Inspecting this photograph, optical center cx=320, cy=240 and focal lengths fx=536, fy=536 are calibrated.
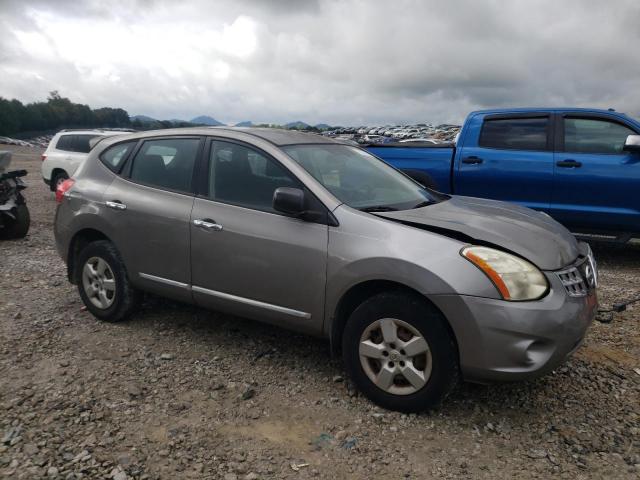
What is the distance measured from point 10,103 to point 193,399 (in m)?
78.6

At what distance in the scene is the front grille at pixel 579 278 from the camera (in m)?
2.89

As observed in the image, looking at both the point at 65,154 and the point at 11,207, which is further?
the point at 65,154

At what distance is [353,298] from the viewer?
3.19 m

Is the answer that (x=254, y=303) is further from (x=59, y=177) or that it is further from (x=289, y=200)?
(x=59, y=177)

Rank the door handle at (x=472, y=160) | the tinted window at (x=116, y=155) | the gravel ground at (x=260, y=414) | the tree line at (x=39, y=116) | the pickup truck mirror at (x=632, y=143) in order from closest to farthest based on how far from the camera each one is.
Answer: the gravel ground at (x=260, y=414) < the tinted window at (x=116, y=155) < the pickup truck mirror at (x=632, y=143) < the door handle at (x=472, y=160) < the tree line at (x=39, y=116)

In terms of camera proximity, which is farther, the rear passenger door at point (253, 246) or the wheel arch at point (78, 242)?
the wheel arch at point (78, 242)

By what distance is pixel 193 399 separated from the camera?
3.26 m

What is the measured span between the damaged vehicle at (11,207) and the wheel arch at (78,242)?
3606 mm

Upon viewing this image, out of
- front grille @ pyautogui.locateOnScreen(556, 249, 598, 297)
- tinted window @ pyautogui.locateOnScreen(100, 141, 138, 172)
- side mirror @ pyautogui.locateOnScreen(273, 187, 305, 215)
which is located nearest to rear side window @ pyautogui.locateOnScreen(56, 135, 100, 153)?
tinted window @ pyautogui.locateOnScreen(100, 141, 138, 172)

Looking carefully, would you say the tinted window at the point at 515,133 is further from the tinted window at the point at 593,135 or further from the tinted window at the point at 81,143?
the tinted window at the point at 81,143

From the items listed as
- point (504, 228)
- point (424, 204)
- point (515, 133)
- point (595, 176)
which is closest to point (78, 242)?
point (424, 204)

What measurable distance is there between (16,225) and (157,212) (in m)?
4.75

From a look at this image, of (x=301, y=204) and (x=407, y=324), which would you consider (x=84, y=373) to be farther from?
(x=407, y=324)

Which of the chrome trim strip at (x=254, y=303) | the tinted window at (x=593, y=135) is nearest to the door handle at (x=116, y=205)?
the chrome trim strip at (x=254, y=303)
